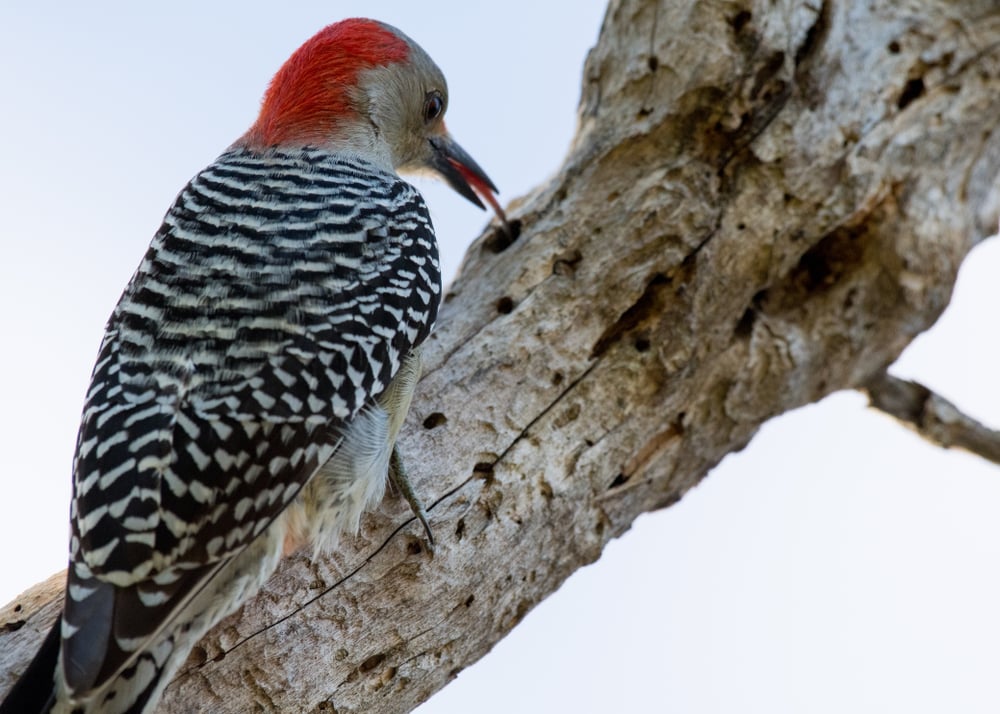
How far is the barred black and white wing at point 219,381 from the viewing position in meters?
2.93

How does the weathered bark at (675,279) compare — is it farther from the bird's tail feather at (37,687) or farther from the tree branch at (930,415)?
the bird's tail feather at (37,687)

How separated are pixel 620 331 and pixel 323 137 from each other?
1.51 meters

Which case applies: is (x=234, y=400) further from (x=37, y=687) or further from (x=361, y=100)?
(x=361, y=100)

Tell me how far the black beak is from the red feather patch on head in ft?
1.64

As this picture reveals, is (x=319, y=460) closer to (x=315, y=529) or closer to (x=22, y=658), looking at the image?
(x=315, y=529)

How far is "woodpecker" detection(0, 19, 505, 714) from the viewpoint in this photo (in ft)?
9.61

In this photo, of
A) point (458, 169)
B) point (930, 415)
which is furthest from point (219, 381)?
point (930, 415)

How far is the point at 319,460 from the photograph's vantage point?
3301mm

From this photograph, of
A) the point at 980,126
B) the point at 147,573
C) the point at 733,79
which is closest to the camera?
the point at 147,573

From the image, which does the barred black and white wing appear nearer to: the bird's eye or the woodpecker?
the woodpecker

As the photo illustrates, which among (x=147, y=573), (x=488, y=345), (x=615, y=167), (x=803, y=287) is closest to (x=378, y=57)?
(x=615, y=167)

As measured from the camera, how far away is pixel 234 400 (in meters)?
3.21

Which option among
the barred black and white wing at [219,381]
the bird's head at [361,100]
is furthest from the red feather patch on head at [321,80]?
the barred black and white wing at [219,381]

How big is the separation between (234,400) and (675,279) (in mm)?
1885
